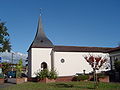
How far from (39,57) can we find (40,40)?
12.5 ft

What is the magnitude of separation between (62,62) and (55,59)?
1.51m

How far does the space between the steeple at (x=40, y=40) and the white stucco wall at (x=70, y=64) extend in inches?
128

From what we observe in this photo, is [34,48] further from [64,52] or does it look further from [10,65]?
[10,65]

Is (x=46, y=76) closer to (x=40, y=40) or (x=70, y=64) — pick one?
(x=70, y=64)

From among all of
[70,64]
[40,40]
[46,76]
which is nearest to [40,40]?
[40,40]

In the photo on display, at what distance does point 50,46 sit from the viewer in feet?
139

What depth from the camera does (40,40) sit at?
43250mm

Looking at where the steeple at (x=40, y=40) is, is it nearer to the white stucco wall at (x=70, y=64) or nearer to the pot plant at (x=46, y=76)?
the white stucco wall at (x=70, y=64)

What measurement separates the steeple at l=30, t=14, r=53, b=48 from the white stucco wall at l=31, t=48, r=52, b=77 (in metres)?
0.82

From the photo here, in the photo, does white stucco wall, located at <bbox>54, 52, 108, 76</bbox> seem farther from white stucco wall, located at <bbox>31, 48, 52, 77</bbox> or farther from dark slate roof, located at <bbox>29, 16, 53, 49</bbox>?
dark slate roof, located at <bbox>29, 16, 53, 49</bbox>

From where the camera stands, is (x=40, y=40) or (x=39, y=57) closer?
(x=39, y=57)

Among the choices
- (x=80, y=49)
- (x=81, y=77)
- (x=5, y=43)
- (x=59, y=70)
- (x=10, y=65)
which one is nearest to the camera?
(x=81, y=77)

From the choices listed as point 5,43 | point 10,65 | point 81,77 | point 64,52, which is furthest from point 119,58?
point 10,65

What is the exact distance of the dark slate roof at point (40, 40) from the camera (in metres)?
42.1
